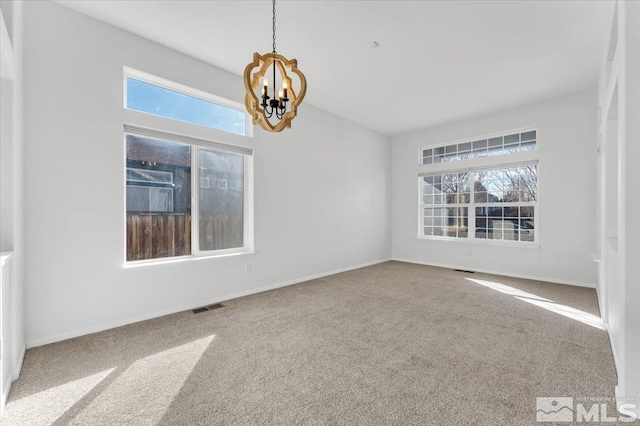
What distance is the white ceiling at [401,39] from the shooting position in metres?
2.74

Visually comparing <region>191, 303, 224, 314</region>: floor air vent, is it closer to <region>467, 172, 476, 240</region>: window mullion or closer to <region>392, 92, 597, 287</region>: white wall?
<region>392, 92, 597, 287</region>: white wall

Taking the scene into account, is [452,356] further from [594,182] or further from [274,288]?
[594,182]

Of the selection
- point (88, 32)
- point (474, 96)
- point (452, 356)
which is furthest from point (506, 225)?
point (88, 32)

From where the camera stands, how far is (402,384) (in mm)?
1979

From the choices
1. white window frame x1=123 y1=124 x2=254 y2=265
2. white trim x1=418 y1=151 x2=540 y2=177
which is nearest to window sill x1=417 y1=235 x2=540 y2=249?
white trim x1=418 y1=151 x2=540 y2=177

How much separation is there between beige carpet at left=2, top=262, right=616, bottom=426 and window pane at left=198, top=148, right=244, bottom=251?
38.5 inches

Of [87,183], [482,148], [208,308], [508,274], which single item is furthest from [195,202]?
[508,274]

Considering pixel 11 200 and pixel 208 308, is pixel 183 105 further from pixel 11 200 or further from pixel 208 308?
pixel 208 308

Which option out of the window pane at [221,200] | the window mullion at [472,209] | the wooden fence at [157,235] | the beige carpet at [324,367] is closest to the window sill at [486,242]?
the window mullion at [472,209]

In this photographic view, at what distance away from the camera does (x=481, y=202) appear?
584 cm

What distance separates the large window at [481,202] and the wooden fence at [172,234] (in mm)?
4484

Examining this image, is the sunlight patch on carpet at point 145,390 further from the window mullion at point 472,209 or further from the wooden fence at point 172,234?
the window mullion at point 472,209

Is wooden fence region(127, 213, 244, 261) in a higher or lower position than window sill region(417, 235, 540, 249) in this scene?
higher

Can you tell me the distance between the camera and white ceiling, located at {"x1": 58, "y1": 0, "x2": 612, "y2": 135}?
2.74 metres
